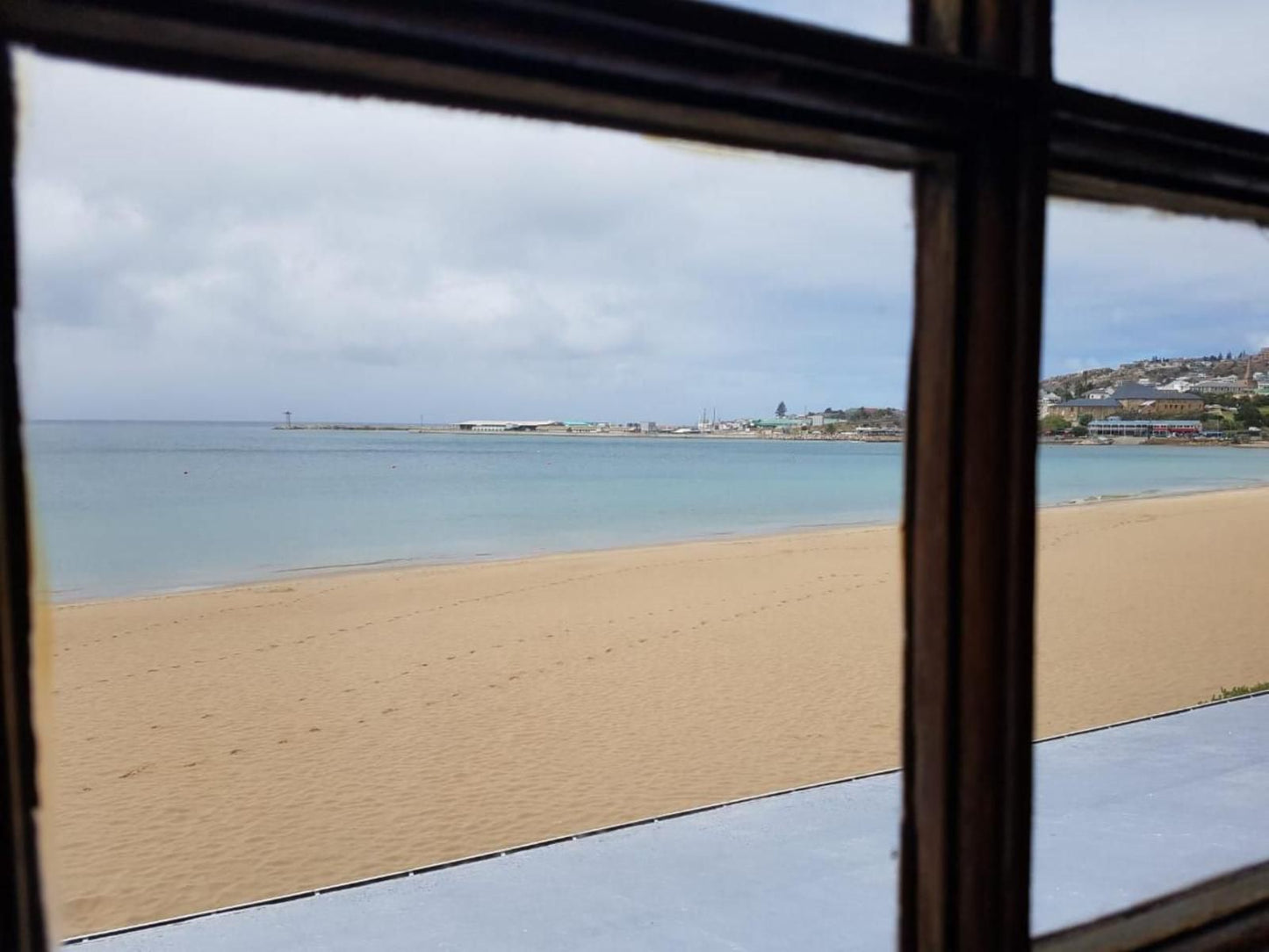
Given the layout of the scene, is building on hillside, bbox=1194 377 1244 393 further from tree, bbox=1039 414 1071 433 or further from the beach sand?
the beach sand

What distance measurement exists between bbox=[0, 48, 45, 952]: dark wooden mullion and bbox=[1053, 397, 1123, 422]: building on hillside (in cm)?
160

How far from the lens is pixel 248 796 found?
14.5 feet

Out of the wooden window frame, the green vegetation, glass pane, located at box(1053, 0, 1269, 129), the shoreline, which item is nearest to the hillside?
glass pane, located at box(1053, 0, 1269, 129)

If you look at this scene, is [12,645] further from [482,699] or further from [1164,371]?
[482,699]

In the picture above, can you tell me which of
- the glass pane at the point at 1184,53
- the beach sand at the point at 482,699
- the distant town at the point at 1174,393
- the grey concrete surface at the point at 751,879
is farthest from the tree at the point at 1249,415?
the beach sand at the point at 482,699

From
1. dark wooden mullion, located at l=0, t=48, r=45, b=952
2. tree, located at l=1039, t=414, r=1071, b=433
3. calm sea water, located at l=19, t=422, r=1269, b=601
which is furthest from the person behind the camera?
calm sea water, located at l=19, t=422, r=1269, b=601

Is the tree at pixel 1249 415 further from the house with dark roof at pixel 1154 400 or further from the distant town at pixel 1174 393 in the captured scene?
the house with dark roof at pixel 1154 400

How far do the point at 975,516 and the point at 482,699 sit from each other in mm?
5714

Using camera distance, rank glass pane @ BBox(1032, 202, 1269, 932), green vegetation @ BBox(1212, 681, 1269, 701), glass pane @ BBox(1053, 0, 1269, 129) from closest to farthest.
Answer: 1. glass pane @ BBox(1053, 0, 1269, 129)
2. glass pane @ BBox(1032, 202, 1269, 932)
3. green vegetation @ BBox(1212, 681, 1269, 701)

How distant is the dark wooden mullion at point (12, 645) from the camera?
0.37 metres

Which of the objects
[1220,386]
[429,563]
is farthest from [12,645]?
[429,563]

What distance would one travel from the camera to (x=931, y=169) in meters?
0.58

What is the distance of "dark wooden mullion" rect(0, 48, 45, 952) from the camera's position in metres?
0.37

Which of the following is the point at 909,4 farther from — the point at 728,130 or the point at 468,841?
the point at 468,841
